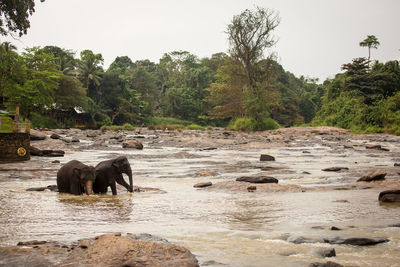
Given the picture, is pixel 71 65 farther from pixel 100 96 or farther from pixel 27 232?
pixel 27 232

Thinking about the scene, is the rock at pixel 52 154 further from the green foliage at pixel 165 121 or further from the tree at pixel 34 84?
the green foliage at pixel 165 121

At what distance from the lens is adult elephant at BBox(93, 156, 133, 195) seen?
331 inches

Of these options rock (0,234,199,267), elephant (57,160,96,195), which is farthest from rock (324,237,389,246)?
elephant (57,160,96,195)

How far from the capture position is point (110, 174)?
330 inches

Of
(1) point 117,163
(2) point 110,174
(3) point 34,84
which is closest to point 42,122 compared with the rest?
(3) point 34,84

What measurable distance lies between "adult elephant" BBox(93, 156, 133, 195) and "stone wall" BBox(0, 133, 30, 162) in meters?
8.79

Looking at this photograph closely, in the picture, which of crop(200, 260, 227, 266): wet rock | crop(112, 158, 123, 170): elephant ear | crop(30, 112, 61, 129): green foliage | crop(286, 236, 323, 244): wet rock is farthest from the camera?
crop(30, 112, 61, 129): green foliage

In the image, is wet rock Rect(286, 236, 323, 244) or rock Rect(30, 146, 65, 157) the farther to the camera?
rock Rect(30, 146, 65, 157)

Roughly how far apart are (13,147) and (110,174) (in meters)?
9.28

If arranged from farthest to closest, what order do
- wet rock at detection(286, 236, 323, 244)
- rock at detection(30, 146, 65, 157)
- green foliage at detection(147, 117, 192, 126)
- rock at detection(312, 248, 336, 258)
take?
green foliage at detection(147, 117, 192, 126) → rock at detection(30, 146, 65, 157) → wet rock at detection(286, 236, 323, 244) → rock at detection(312, 248, 336, 258)

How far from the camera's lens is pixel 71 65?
6875 centimetres

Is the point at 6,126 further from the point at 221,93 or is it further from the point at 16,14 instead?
the point at 221,93

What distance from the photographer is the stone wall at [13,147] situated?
1589 cm

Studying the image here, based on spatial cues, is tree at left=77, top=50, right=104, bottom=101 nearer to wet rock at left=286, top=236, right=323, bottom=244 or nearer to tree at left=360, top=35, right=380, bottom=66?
tree at left=360, top=35, right=380, bottom=66
